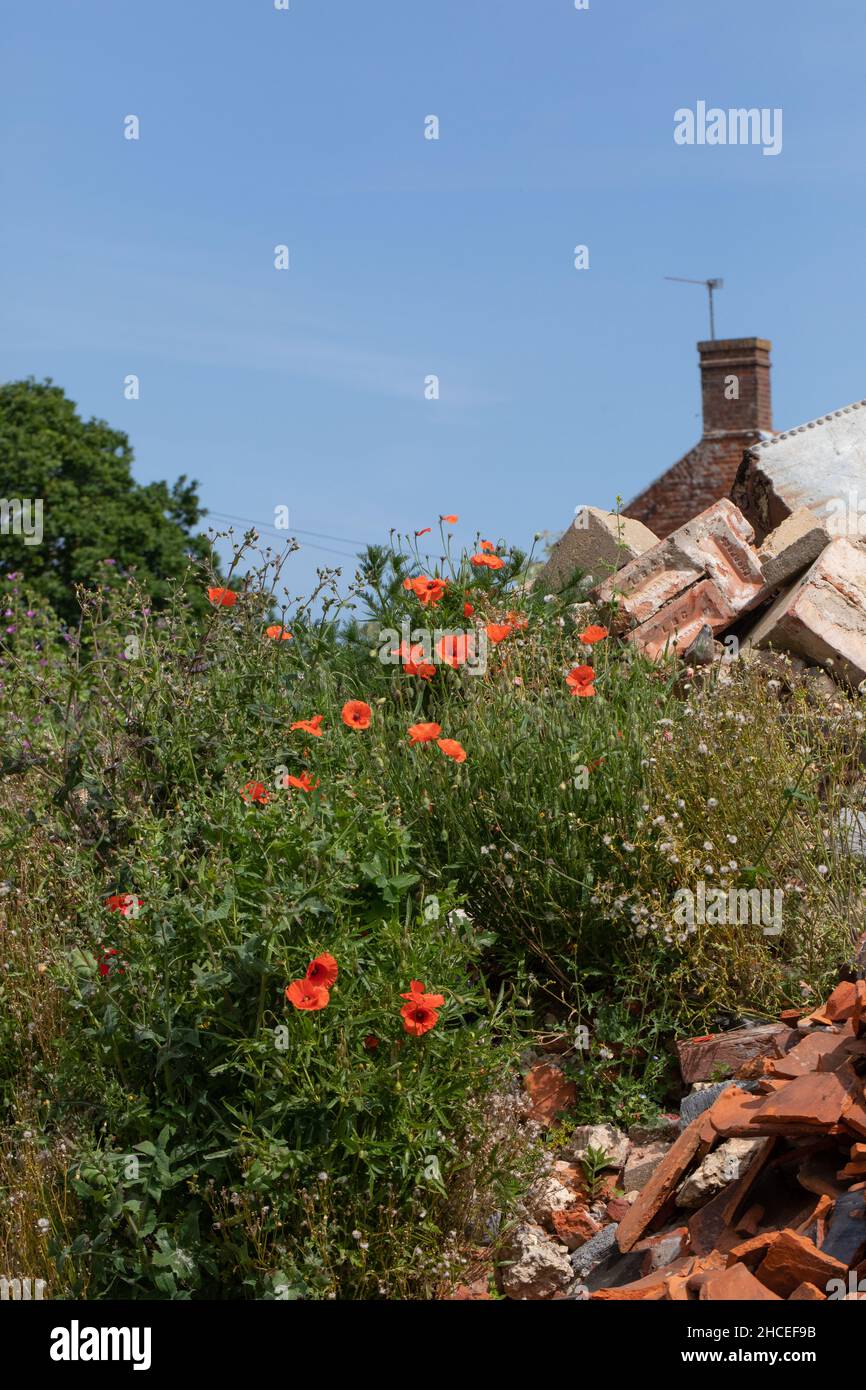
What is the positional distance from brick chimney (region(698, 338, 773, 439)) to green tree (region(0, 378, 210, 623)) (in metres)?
8.23

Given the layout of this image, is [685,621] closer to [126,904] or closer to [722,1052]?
[722,1052]

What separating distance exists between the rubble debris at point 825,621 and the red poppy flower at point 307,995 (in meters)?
4.04

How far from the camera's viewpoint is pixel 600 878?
5125 mm

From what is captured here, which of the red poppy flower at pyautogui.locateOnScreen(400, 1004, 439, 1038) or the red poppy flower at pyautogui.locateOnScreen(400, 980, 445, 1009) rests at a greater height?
the red poppy flower at pyautogui.locateOnScreen(400, 980, 445, 1009)

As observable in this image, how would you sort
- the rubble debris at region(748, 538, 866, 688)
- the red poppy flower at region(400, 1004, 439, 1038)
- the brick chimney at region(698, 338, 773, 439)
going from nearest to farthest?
the red poppy flower at region(400, 1004, 439, 1038), the rubble debris at region(748, 538, 866, 688), the brick chimney at region(698, 338, 773, 439)

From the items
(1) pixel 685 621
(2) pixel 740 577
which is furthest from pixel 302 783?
(2) pixel 740 577

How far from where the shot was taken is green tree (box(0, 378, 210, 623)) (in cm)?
2125

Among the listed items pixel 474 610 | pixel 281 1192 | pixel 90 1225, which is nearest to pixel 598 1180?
Answer: pixel 281 1192

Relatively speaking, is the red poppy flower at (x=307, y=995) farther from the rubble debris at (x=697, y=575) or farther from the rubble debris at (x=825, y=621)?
the rubble debris at (x=825, y=621)

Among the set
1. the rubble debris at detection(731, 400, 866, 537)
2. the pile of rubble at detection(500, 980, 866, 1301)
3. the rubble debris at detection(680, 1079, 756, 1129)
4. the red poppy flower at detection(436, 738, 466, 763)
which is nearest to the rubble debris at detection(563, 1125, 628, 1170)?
the pile of rubble at detection(500, 980, 866, 1301)

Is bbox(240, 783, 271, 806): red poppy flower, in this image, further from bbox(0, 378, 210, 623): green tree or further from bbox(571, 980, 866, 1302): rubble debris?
bbox(0, 378, 210, 623): green tree

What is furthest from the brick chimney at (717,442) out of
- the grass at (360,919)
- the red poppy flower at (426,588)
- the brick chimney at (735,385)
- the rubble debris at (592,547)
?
the red poppy flower at (426,588)

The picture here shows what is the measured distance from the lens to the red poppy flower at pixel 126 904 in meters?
4.21

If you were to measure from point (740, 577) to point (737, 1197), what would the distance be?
457 centimetres
